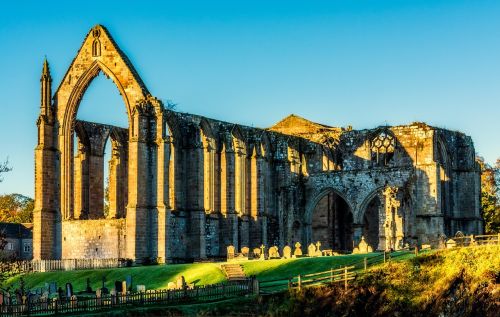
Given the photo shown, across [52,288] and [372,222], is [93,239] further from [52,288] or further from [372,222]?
[372,222]

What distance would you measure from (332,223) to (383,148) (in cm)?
788

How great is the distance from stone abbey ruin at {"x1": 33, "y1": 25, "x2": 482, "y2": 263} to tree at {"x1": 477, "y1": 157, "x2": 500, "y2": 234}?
10.4 meters

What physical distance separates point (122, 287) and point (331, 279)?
38.2ft

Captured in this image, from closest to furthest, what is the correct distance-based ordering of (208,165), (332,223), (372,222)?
1. (208,165)
2. (372,222)
3. (332,223)

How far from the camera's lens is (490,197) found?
4702 inches

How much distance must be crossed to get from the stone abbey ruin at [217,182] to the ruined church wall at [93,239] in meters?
0.09

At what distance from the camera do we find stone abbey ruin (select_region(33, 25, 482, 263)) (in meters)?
82.2

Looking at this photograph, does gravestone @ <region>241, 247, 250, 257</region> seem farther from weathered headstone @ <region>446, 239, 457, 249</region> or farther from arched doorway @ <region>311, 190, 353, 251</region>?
arched doorway @ <region>311, 190, 353, 251</region>

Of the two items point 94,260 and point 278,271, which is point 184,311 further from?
point 94,260

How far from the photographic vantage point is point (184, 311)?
57.7 meters

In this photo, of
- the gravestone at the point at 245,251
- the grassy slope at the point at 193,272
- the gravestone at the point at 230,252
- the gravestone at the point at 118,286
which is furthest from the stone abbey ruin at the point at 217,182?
the gravestone at the point at 118,286

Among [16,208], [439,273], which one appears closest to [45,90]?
[439,273]

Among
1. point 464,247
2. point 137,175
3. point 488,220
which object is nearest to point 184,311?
point 464,247

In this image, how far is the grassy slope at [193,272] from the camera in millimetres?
70125
